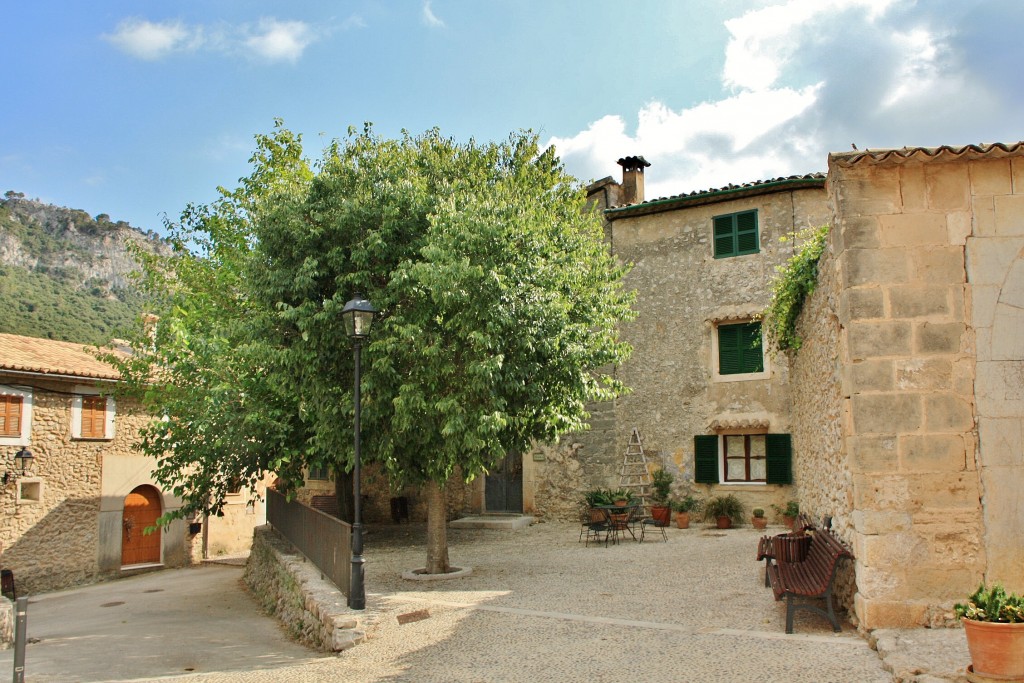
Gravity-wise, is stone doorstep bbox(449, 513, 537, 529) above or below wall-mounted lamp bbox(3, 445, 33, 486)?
below

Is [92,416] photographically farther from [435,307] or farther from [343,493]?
[435,307]

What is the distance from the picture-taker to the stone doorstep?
61.2 feet

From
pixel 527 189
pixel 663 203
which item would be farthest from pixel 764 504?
pixel 527 189

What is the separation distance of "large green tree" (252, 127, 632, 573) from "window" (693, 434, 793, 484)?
5.76 metres

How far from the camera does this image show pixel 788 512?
16.2m

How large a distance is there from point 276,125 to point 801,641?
1720cm

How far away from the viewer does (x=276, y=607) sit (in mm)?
12602

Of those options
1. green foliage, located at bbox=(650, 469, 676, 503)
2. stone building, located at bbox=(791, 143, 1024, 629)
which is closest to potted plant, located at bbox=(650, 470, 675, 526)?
green foliage, located at bbox=(650, 469, 676, 503)

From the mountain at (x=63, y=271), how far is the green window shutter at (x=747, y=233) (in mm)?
33904

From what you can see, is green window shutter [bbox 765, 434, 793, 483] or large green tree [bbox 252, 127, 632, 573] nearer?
large green tree [bbox 252, 127, 632, 573]

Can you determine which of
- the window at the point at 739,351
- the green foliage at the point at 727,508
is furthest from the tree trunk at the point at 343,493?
the window at the point at 739,351

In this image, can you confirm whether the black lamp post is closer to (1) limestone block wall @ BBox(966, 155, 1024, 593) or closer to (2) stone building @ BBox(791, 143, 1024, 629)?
(2) stone building @ BBox(791, 143, 1024, 629)

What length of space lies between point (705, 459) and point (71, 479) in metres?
16.1

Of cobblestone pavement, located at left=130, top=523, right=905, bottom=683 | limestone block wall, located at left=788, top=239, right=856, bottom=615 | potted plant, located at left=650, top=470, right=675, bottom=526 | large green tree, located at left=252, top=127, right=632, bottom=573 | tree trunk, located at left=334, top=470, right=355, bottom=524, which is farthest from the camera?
tree trunk, located at left=334, top=470, right=355, bottom=524
